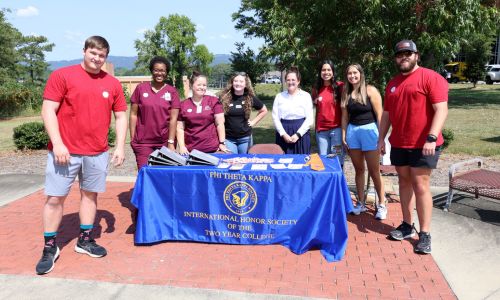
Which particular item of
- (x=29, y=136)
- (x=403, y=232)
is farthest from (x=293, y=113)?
(x=29, y=136)

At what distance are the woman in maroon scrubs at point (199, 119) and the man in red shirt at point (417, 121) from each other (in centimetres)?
194

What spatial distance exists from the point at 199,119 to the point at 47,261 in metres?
2.12

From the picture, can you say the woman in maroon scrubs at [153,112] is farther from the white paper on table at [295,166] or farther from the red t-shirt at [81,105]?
the white paper on table at [295,166]

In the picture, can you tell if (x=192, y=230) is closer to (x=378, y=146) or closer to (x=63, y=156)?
(x=63, y=156)

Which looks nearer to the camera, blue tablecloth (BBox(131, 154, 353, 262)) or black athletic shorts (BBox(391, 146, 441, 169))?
black athletic shorts (BBox(391, 146, 441, 169))

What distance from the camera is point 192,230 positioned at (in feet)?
14.0

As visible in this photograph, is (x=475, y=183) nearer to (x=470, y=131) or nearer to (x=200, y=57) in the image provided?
(x=470, y=131)

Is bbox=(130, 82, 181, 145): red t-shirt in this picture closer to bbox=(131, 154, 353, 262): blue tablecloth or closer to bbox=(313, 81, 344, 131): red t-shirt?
bbox=(131, 154, 353, 262): blue tablecloth

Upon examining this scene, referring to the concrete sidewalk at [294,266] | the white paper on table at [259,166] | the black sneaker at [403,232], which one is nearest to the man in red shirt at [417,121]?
the black sneaker at [403,232]

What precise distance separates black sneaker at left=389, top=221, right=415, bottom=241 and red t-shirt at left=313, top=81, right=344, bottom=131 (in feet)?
4.59

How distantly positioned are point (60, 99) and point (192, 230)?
5.79 feet

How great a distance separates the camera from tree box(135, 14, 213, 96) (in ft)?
244

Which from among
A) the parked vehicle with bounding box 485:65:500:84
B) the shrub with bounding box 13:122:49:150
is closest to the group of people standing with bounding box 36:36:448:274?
the shrub with bounding box 13:122:49:150

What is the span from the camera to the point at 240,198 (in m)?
4.08
